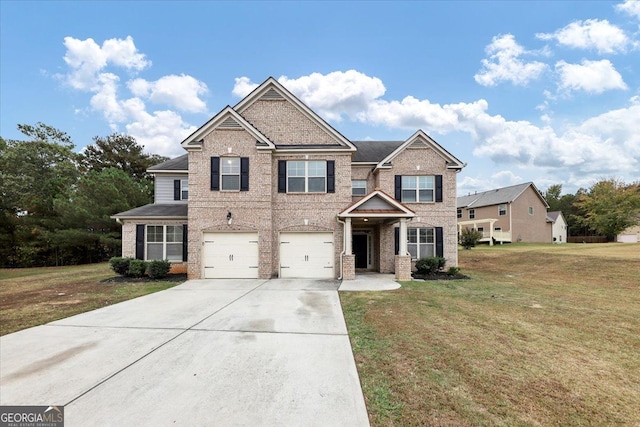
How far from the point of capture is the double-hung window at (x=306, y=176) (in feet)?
45.6

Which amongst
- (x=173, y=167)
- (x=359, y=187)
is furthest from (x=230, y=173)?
(x=359, y=187)

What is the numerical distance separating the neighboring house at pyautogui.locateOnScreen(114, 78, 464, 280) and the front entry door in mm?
1174

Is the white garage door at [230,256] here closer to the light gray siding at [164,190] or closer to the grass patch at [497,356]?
the light gray siding at [164,190]

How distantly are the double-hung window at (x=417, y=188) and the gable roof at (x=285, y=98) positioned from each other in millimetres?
4129

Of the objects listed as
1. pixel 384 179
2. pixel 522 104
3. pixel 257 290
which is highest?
pixel 522 104

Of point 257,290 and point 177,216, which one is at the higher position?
point 177,216

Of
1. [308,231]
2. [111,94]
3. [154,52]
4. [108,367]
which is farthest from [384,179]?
[111,94]

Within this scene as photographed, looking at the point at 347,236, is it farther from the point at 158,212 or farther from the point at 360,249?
the point at 158,212

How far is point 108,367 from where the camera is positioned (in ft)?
14.0

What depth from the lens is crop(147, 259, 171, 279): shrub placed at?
12844 millimetres

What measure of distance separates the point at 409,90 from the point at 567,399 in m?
20.4

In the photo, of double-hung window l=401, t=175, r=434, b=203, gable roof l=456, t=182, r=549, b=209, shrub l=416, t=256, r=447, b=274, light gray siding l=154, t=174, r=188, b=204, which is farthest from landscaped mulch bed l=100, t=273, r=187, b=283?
gable roof l=456, t=182, r=549, b=209

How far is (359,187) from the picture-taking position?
16047 mm

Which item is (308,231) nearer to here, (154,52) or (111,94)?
(154,52)
